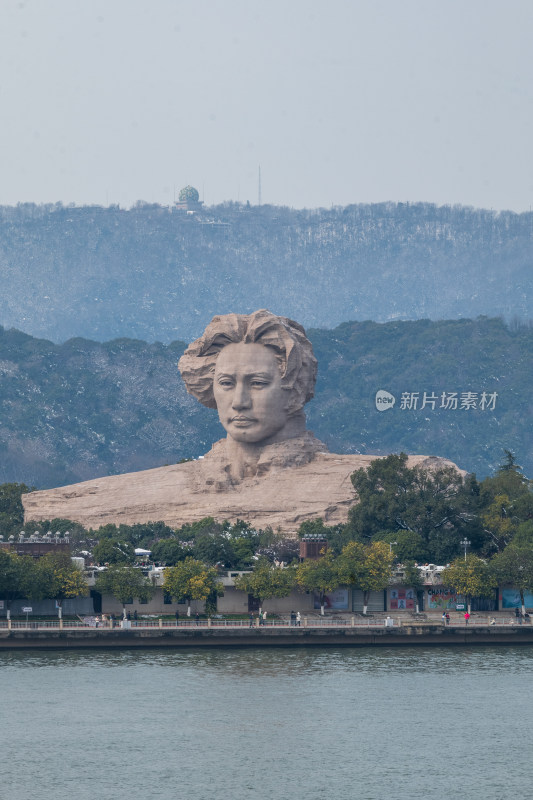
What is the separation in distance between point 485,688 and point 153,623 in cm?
1859

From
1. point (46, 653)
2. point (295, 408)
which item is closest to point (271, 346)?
point (295, 408)

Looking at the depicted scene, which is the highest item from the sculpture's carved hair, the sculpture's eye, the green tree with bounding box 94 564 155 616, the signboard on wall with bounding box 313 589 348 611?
the sculpture's carved hair

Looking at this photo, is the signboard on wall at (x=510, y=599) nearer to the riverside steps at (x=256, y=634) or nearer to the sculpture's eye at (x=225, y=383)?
the riverside steps at (x=256, y=634)

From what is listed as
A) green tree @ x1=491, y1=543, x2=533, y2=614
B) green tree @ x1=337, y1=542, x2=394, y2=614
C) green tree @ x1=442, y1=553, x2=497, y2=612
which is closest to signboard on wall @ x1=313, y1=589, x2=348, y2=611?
green tree @ x1=337, y1=542, x2=394, y2=614

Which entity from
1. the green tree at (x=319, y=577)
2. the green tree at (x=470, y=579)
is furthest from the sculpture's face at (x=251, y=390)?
the green tree at (x=470, y=579)

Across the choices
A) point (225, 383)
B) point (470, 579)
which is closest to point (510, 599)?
point (470, 579)

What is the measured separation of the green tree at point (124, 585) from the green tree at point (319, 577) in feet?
22.6

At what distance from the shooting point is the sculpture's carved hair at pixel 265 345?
118625 mm

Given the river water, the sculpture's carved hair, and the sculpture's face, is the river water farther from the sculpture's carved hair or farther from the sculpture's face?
the sculpture's carved hair

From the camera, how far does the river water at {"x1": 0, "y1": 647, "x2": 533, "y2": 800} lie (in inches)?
2830

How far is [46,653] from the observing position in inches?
3799

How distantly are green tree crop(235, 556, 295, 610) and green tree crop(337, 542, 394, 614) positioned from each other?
2508 mm

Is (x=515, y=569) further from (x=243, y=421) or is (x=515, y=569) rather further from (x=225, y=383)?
(x=225, y=383)

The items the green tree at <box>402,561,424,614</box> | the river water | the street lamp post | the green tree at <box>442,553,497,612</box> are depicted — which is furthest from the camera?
the street lamp post
